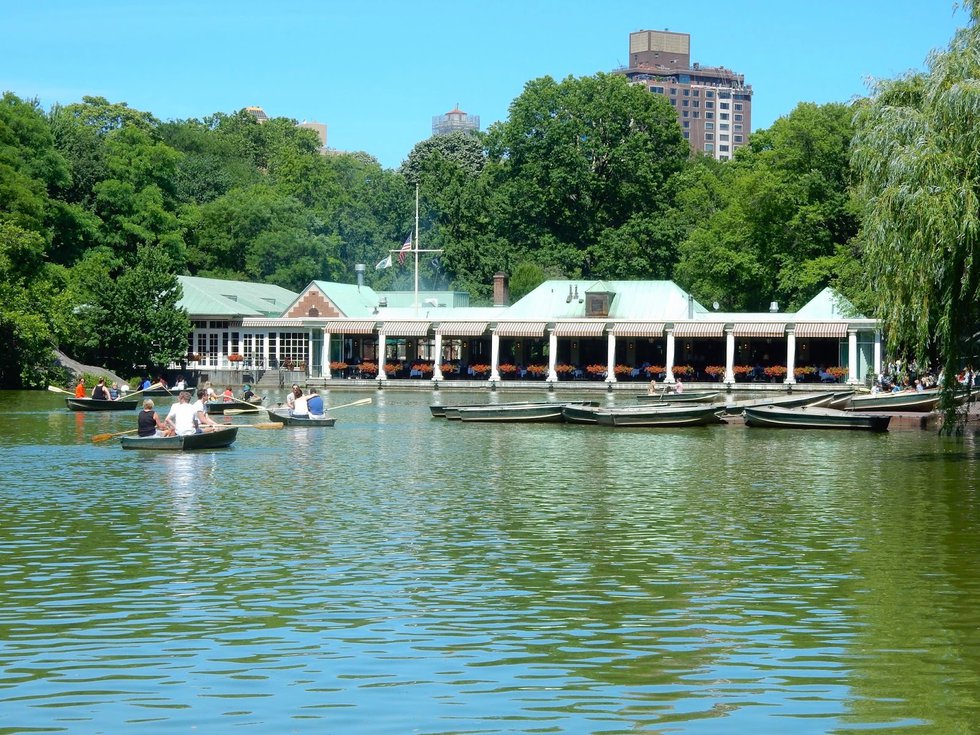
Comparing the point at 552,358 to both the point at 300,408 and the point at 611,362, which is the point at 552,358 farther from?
the point at 300,408

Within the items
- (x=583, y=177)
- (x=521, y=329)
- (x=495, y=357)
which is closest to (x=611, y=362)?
(x=521, y=329)

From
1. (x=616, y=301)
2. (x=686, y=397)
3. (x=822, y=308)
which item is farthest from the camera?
(x=616, y=301)

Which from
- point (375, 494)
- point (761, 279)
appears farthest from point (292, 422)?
point (761, 279)

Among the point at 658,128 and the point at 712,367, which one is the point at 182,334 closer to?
the point at 712,367

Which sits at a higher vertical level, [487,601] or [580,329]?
[580,329]

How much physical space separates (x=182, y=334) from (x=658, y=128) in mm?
39187

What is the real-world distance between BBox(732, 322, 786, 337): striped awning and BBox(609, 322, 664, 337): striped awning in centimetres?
422

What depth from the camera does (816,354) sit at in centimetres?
7150

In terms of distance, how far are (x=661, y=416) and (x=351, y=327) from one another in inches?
1338

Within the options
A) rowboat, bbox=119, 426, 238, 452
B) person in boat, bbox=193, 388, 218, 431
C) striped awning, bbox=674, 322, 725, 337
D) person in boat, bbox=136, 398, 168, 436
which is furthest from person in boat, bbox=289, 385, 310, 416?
striped awning, bbox=674, 322, 725, 337

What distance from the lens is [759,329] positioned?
67875mm

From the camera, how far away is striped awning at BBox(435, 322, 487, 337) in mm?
72938

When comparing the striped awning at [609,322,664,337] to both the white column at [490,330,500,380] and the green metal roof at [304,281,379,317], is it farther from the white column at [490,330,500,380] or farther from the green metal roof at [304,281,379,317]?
the green metal roof at [304,281,379,317]

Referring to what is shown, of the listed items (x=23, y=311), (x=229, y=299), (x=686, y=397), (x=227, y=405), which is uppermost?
(x=229, y=299)
